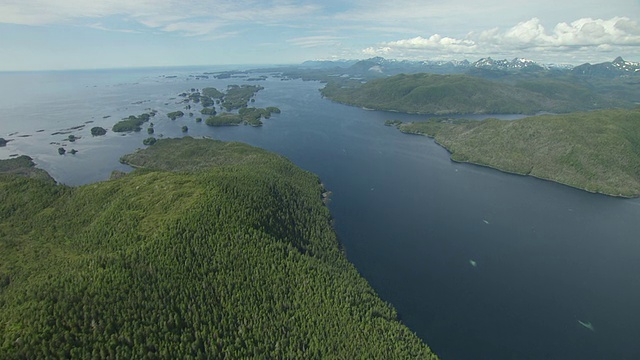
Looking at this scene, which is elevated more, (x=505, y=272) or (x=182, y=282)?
(x=182, y=282)

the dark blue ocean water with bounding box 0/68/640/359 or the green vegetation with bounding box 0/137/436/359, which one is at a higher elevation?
the green vegetation with bounding box 0/137/436/359

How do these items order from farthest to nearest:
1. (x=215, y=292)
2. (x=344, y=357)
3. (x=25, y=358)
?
(x=215, y=292)
(x=344, y=357)
(x=25, y=358)

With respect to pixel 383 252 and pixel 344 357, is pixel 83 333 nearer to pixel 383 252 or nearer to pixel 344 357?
pixel 344 357

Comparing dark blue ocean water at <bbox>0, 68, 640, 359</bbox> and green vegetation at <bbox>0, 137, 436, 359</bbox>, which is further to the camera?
dark blue ocean water at <bbox>0, 68, 640, 359</bbox>

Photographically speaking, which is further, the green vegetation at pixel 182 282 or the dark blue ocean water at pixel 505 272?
the dark blue ocean water at pixel 505 272

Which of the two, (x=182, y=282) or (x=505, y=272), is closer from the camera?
(x=182, y=282)

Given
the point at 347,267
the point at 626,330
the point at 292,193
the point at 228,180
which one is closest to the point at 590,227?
the point at 626,330

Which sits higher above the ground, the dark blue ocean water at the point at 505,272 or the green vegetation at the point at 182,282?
the green vegetation at the point at 182,282

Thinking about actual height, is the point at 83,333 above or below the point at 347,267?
above
